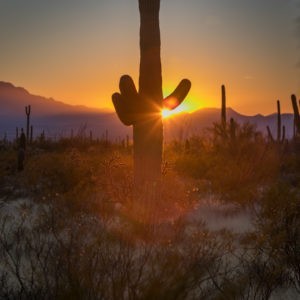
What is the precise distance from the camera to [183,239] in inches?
235

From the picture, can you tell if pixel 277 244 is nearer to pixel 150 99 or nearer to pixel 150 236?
pixel 150 236

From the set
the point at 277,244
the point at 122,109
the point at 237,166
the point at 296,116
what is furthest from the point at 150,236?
the point at 296,116

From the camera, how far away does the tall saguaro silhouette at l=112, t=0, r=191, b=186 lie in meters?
7.54

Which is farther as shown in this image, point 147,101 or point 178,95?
point 178,95

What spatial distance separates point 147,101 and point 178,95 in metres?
0.68

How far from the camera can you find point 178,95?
8250mm

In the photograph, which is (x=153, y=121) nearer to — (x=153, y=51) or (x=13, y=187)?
(x=153, y=51)

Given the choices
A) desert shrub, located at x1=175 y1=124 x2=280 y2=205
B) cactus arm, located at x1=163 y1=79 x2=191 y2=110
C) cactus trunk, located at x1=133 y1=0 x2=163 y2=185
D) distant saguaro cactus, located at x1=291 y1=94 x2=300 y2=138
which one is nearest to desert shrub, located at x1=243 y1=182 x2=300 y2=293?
cactus trunk, located at x1=133 y1=0 x2=163 y2=185

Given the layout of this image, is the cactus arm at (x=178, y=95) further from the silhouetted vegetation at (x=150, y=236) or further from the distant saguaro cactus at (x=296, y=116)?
the distant saguaro cactus at (x=296, y=116)

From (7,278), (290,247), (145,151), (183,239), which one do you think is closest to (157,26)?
(145,151)

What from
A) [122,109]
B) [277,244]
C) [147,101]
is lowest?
[277,244]

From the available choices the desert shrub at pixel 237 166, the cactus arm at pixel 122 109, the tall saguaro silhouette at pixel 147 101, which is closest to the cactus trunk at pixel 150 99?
the tall saguaro silhouette at pixel 147 101

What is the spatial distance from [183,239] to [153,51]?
137 inches

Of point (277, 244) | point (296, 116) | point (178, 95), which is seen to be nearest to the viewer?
point (277, 244)
